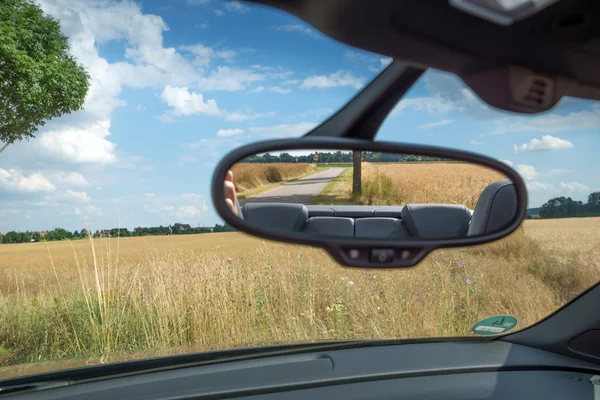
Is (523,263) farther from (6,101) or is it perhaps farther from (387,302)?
(6,101)

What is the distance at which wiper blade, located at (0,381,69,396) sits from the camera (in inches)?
91.7

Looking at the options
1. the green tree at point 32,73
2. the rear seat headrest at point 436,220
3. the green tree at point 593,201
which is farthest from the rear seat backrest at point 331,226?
the green tree at point 32,73

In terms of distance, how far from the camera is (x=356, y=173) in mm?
2061

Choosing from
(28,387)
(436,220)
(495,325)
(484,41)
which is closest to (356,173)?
(436,220)

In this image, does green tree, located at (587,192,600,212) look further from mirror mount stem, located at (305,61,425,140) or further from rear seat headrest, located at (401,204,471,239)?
mirror mount stem, located at (305,61,425,140)

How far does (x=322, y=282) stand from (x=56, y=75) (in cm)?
1644

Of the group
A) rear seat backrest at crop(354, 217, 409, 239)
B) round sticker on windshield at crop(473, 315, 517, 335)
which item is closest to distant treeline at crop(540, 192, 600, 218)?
Answer: round sticker on windshield at crop(473, 315, 517, 335)

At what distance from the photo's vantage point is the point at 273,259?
6.20 metres

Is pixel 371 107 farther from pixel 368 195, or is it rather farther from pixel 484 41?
pixel 368 195

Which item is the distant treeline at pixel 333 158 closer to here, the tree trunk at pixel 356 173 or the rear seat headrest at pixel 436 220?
the tree trunk at pixel 356 173

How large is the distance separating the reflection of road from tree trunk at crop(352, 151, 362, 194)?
7 centimetres

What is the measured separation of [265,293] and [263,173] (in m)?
3.76

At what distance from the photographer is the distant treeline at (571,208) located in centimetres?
326

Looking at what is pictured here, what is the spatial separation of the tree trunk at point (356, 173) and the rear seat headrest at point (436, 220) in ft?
0.73
